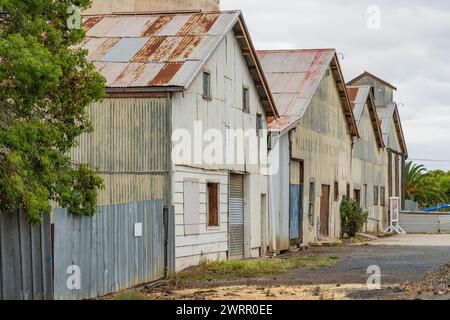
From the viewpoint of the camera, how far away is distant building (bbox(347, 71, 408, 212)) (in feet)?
196

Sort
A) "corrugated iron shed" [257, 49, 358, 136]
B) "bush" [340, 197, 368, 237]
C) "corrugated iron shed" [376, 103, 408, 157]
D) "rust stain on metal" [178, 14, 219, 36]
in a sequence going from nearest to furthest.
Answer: "rust stain on metal" [178, 14, 219, 36] → "corrugated iron shed" [257, 49, 358, 136] → "bush" [340, 197, 368, 237] → "corrugated iron shed" [376, 103, 408, 157]

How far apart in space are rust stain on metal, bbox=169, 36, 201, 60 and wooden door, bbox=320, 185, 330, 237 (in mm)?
16851

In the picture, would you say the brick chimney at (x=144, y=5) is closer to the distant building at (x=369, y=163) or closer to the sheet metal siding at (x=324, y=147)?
the sheet metal siding at (x=324, y=147)

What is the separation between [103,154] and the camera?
75.7ft

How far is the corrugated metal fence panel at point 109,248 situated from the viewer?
1664 centimetres

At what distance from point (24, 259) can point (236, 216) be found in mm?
13727

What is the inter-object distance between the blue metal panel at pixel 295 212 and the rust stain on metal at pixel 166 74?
40.0ft

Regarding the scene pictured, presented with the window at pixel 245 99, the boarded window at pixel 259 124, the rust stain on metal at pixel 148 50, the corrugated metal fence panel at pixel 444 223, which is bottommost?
the corrugated metal fence panel at pixel 444 223

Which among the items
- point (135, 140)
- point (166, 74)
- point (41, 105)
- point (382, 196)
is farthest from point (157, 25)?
point (382, 196)

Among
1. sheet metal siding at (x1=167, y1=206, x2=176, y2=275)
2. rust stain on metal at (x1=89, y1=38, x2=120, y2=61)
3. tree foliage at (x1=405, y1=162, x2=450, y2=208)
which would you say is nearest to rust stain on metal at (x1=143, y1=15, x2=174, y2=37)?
rust stain on metal at (x1=89, y1=38, x2=120, y2=61)

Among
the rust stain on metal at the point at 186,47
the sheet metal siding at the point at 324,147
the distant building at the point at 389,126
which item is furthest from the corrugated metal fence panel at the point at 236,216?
the distant building at the point at 389,126

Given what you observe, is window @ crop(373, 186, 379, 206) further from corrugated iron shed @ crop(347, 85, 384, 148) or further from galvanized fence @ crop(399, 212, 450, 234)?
galvanized fence @ crop(399, 212, 450, 234)

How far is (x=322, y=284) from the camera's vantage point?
2056cm

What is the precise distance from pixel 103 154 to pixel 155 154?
1.23 metres
